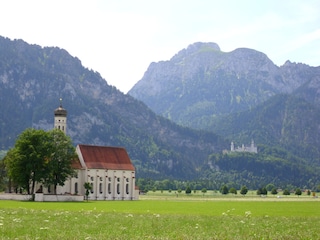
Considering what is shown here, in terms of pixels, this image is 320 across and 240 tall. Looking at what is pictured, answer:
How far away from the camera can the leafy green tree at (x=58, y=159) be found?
11344 centimetres

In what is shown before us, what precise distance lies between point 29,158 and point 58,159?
7.81 m

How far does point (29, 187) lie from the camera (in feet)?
391

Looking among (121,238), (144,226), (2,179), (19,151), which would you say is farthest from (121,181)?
(121,238)

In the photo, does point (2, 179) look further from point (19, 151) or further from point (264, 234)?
point (264, 234)

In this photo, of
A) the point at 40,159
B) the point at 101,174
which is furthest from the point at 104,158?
the point at 40,159

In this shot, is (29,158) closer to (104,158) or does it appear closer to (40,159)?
(40,159)

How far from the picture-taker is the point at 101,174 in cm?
13788

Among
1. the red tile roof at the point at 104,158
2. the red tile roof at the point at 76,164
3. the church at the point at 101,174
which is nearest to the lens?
the red tile roof at the point at 76,164

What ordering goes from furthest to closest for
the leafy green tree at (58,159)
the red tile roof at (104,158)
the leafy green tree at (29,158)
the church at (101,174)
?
the red tile roof at (104,158) < the church at (101,174) < the leafy green tree at (58,159) < the leafy green tree at (29,158)

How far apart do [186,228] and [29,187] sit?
3400 inches

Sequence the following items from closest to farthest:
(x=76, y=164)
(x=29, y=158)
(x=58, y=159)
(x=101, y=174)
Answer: (x=29, y=158)
(x=58, y=159)
(x=76, y=164)
(x=101, y=174)

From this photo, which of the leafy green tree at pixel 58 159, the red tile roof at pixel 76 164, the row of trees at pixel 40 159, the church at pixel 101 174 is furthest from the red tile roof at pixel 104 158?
the row of trees at pixel 40 159

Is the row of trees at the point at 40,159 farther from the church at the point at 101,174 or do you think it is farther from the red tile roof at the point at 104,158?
the red tile roof at the point at 104,158

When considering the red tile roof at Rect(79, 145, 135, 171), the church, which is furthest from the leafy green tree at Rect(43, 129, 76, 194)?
the red tile roof at Rect(79, 145, 135, 171)
